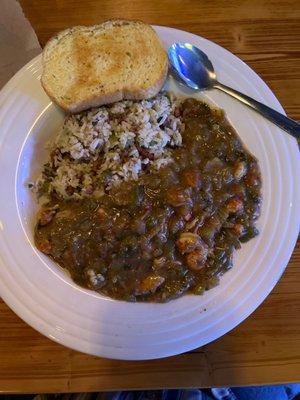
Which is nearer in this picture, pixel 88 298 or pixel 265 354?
pixel 88 298

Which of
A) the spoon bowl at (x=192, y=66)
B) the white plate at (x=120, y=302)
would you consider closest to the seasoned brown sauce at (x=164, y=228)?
the white plate at (x=120, y=302)

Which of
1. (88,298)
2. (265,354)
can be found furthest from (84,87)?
(265,354)

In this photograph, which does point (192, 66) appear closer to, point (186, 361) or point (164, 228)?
point (164, 228)

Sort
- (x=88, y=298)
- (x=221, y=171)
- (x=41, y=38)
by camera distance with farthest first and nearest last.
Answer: (x=41, y=38)
(x=221, y=171)
(x=88, y=298)

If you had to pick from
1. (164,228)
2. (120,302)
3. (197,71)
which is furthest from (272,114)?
(120,302)

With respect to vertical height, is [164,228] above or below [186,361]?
above

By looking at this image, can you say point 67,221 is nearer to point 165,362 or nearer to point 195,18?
point 165,362

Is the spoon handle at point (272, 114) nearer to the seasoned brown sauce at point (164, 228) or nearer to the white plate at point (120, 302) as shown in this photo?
the white plate at point (120, 302)

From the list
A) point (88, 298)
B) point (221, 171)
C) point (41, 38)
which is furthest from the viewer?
point (41, 38)
